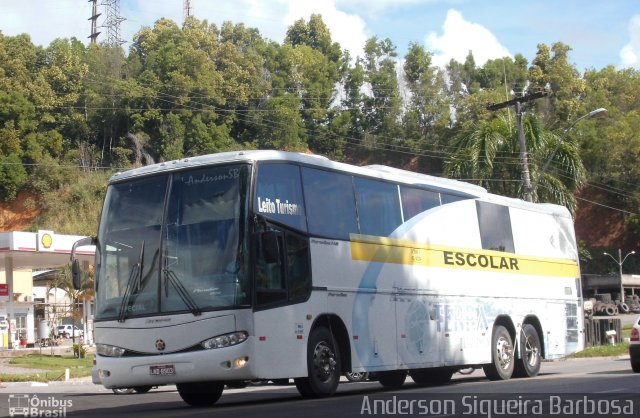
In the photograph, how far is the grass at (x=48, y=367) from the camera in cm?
3029

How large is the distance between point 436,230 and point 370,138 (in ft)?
226

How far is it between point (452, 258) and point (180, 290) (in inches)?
283

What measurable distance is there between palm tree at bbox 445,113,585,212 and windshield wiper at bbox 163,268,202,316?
25100 millimetres

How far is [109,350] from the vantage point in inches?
568

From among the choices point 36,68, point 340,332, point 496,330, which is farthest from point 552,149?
point 36,68

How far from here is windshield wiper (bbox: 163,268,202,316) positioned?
13703 mm

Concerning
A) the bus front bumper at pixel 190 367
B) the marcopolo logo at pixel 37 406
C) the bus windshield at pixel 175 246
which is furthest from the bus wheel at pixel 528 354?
the marcopolo logo at pixel 37 406

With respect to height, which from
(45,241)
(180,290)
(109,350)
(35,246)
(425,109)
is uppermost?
(425,109)

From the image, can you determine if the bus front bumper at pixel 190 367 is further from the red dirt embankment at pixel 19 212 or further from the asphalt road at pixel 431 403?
the red dirt embankment at pixel 19 212

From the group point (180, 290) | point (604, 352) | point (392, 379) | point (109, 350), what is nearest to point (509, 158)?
Result: point (604, 352)

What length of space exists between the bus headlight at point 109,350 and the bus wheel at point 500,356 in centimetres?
895

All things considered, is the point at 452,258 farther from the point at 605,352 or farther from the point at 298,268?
the point at 605,352

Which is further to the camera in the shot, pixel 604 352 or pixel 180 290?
pixel 604 352

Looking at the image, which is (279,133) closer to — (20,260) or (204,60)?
(204,60)
